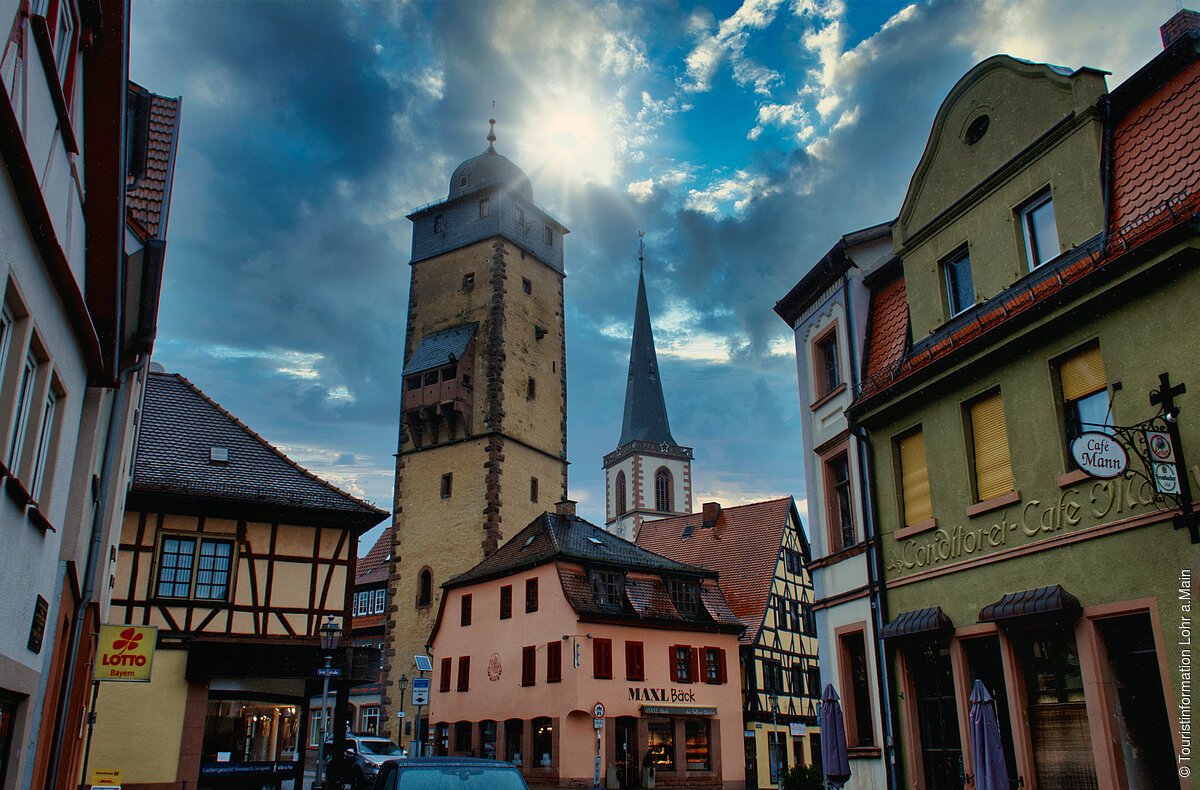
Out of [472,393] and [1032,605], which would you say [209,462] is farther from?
[472,393]

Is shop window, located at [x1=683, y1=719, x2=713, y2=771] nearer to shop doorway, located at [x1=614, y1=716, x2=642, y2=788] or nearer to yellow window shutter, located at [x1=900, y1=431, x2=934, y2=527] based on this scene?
shop doorway, located at [x1=614, y1=716, x2=642, y2=788]

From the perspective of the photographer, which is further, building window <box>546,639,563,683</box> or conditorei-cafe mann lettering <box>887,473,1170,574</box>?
building window <box>546,639,563,683</box>

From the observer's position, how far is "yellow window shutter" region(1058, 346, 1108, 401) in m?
11.1

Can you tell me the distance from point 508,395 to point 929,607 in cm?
3419

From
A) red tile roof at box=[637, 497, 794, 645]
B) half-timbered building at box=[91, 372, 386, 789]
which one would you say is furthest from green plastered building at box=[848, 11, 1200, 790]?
red tile roof at box=[637, 497, 794, 645]

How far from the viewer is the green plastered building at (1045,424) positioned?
10.0 metres

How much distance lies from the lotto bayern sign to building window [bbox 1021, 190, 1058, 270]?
11.2ft

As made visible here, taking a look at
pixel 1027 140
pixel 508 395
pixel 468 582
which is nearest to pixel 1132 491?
pixel 1027 140

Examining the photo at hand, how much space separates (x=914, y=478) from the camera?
14.6 metres

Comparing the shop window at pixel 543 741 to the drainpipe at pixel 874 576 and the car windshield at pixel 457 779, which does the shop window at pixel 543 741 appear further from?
the car windshield at pixel 457 779

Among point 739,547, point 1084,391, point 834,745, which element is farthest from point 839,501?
point 739,547

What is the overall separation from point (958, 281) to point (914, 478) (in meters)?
2.98

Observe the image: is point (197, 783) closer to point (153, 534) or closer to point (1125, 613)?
point (153, 534)

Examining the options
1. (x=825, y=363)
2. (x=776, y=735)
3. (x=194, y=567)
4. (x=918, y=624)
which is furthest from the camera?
(x=776, y=735)
